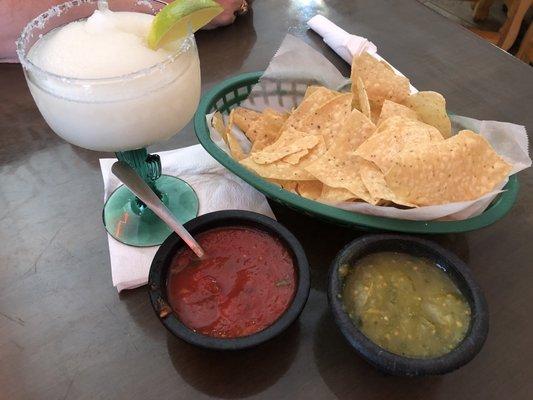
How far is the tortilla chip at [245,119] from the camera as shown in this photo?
1.10 metres

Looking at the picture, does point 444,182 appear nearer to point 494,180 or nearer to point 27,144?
point 494,180

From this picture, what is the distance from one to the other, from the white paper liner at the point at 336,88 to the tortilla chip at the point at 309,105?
0.10 m

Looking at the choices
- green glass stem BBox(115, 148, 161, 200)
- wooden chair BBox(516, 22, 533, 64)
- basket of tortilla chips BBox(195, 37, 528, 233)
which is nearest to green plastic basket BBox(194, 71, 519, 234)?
basket of tortilla chips BBox(195, 37, 528, 233)

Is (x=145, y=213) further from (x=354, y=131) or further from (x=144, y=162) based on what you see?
(x=354, y=131)

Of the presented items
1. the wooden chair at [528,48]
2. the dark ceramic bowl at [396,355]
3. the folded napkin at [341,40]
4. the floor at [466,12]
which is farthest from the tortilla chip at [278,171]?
the floor at [466,12]

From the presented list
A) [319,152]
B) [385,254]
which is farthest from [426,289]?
[319,152]

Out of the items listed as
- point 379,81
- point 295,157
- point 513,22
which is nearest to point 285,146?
point 295,157

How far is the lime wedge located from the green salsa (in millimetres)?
458

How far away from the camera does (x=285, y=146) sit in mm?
1034

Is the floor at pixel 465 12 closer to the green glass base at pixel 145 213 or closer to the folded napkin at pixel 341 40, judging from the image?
the folded napkin at pixel 341 40

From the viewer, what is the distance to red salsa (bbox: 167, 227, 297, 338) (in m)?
0.74

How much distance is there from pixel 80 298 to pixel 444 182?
0.69 m

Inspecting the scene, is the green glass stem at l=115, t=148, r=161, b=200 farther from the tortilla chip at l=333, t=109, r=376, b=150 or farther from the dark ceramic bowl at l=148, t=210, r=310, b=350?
the tortilla chip at l=333, t=109, r=376, b=150

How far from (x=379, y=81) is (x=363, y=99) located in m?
0.07
